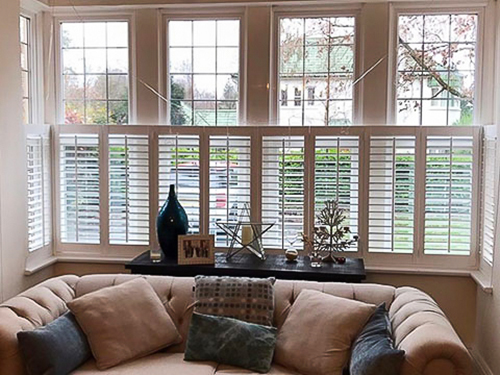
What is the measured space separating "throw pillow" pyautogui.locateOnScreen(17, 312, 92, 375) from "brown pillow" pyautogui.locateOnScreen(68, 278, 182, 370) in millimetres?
57

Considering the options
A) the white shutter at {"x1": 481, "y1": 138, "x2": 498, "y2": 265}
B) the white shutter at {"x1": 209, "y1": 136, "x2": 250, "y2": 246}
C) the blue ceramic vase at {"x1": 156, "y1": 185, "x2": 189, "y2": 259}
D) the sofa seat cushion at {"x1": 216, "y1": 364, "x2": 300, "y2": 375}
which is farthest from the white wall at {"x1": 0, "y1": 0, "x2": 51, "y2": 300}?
the white shutter at {"x1": 481, "y1": 138, "x2": 498, "y2": 265}

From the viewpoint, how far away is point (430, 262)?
3.58 m

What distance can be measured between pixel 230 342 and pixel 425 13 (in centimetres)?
255

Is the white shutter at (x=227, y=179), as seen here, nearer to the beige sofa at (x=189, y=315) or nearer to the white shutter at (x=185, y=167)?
the white shutter at (x=185, y=167)

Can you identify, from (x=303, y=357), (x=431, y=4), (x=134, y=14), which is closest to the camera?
(x=303, y=357)

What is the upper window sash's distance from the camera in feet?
12.7

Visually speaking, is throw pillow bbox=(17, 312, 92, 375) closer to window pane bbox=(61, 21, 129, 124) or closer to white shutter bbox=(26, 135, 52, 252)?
white shutter bbox=(26, 135, 52, 252)

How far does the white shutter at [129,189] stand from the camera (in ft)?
12.5

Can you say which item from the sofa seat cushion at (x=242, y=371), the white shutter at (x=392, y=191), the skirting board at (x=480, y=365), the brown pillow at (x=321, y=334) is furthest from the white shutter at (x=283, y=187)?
the skirting board at (x=480, y=365)

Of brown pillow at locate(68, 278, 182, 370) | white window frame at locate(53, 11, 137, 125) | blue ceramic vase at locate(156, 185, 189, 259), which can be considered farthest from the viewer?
white window frame at locate(53, 11, 137, 125)

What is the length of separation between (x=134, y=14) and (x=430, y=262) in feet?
8.97

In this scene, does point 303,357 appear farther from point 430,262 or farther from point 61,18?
point 61,18

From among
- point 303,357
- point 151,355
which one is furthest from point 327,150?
point 151,355

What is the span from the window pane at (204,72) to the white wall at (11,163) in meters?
1.04
